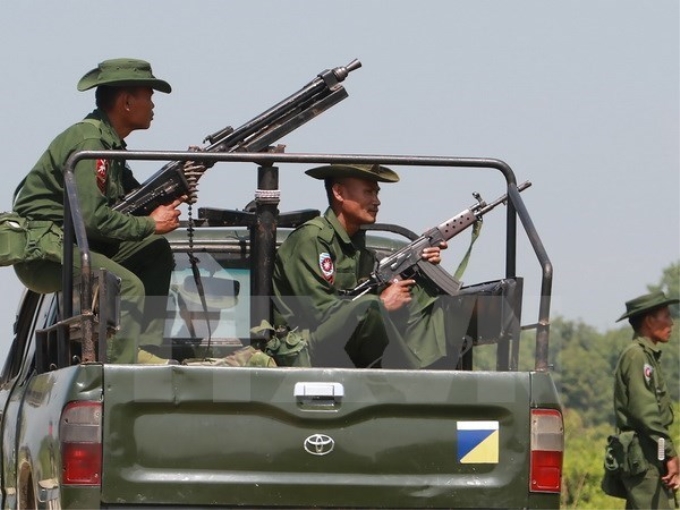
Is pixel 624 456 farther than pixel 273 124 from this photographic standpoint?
Yes

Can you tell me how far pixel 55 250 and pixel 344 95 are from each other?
159 cm

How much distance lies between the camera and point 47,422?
6777 millimetres

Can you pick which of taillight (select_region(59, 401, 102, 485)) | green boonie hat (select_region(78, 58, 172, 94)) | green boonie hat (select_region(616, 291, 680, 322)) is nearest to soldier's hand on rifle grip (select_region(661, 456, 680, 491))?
green boonie hat (select_region(616, 291, 680, 322))

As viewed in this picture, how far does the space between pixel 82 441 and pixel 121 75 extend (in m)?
2.14

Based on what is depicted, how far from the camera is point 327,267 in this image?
753 centimetres

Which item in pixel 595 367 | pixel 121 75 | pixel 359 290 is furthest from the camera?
pixel 595 367

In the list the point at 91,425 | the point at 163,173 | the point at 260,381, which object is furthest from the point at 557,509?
the point at 163,173

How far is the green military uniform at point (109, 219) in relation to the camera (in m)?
7.27

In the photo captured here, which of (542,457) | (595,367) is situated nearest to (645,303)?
(542,457)

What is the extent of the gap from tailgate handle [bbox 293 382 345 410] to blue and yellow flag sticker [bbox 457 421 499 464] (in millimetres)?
500

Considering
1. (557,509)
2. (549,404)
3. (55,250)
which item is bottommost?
(557,509)

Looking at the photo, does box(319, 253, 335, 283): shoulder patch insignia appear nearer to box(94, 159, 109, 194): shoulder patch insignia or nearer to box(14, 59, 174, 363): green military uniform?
box(14, 59, 174, 363): green military uniform

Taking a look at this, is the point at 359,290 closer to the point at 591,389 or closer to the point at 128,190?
the point at 128,190

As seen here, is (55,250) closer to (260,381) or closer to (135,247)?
(135,247)
